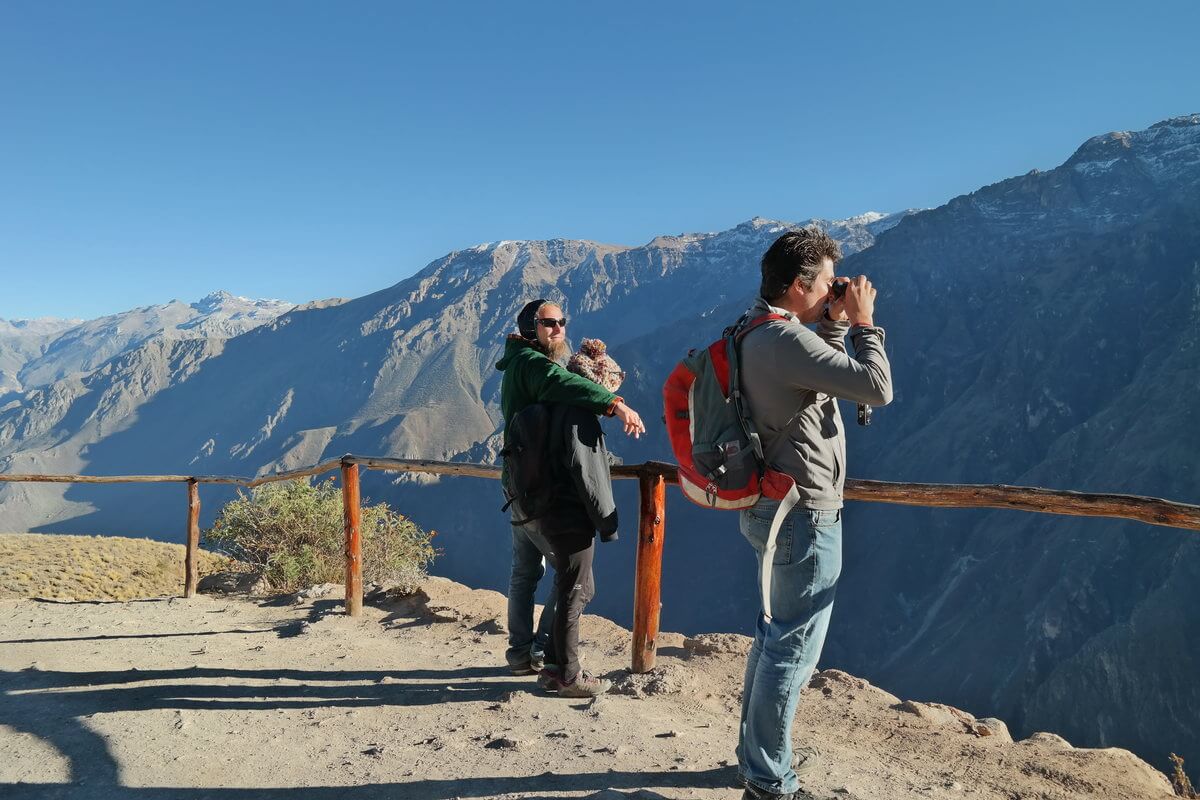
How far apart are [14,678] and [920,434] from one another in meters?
147

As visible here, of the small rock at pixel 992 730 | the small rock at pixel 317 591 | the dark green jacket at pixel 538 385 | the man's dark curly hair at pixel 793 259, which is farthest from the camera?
the small rock at pixel 317 591

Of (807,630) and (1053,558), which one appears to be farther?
(1053,558)

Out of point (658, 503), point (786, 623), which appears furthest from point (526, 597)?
point (786, 623)

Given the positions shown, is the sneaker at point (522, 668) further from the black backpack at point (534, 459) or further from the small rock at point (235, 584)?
the small rock at point (235, 584)

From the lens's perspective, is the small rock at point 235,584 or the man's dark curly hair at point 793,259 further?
the small rock at point 235,584

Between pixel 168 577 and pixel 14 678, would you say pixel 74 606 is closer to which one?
pixel 14 678

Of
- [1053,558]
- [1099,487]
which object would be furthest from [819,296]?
[1099,487]

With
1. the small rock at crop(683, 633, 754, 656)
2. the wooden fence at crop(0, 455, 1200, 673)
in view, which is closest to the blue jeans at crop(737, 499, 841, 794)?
the wooden fence at crop(0, 455, 1200, 673)

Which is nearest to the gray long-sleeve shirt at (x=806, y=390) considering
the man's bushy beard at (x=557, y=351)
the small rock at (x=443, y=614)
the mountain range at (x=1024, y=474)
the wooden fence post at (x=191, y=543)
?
the man's bushy beard at (x=557, y=351)

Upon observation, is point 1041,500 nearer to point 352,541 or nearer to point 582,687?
point 582,687

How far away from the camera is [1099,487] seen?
94250 mm

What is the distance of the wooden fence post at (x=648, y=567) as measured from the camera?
14.9 feet

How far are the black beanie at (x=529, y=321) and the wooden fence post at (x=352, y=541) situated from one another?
10.4 feet

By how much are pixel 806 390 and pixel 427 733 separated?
2582 millimetres
